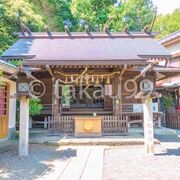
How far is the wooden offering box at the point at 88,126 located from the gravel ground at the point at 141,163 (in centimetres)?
181

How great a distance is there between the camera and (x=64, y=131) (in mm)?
10656

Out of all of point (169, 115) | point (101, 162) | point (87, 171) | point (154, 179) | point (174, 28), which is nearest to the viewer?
point (154, 179)

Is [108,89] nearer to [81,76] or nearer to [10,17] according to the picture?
[81,76]

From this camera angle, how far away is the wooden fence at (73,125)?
1057cm

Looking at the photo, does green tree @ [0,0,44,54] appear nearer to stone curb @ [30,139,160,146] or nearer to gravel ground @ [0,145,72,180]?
stone curb @ [30,139,160,146]

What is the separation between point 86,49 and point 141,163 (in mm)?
6462

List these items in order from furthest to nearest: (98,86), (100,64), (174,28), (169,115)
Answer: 1. (174,28)
2. (169,115)
3. (98,86)
4. (100,64)

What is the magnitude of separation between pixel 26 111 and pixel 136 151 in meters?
3.65

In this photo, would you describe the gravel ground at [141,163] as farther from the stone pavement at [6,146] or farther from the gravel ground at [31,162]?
the stone pavement at [6,146]

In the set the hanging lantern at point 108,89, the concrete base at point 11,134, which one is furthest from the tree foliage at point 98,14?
the concrete base at point 11,134

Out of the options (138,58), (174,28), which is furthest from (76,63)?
(174,28)

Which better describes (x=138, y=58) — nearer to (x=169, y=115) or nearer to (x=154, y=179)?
(x=154, y=179)

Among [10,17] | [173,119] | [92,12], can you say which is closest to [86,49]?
[10,17]

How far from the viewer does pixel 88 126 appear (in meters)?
10.4
